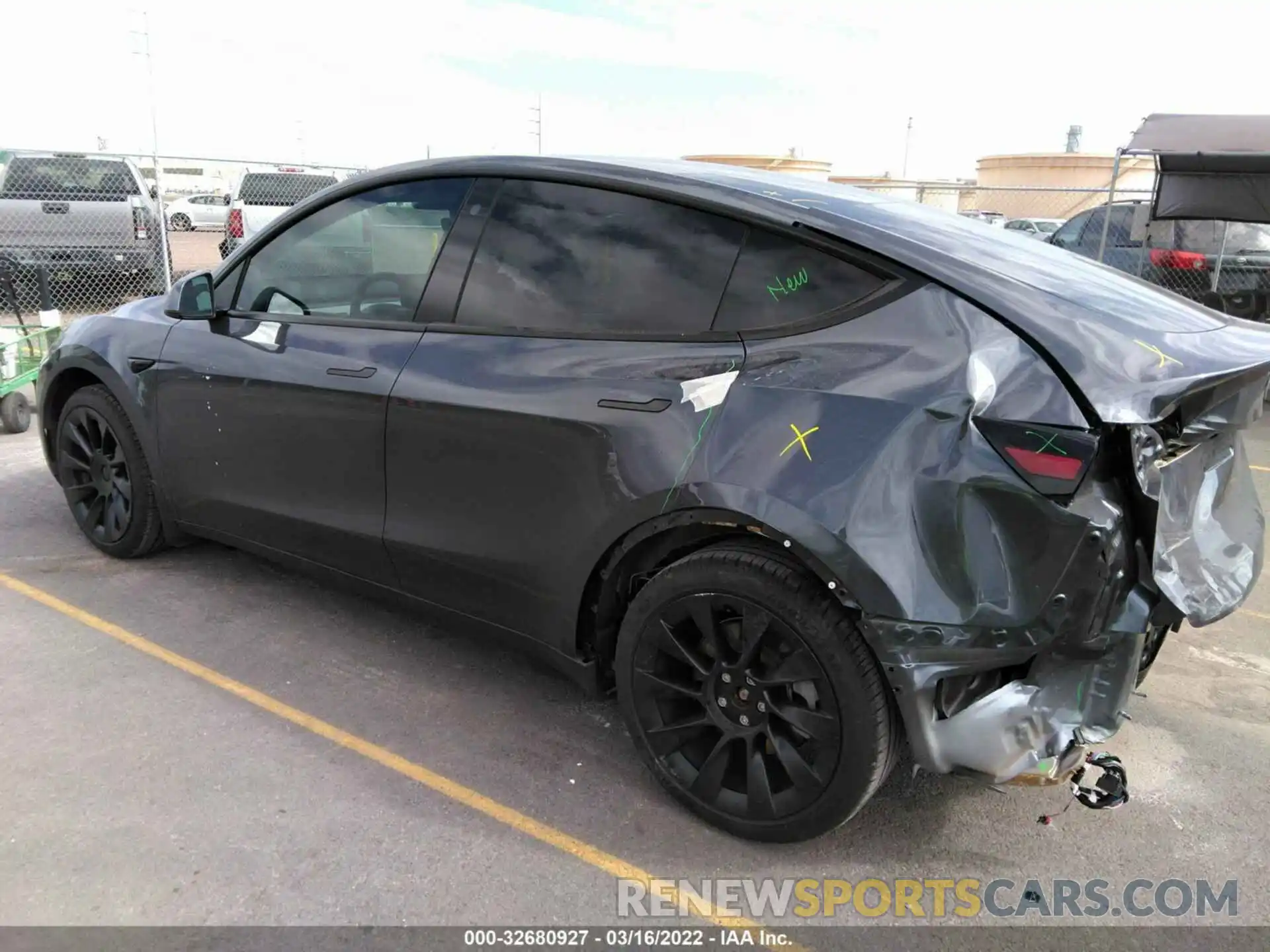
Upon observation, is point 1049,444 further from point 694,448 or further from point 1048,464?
point 694,448

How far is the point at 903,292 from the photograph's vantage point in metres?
2.34

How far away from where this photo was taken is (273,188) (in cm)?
1400

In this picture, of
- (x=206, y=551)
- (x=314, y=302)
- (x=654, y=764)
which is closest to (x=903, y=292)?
(x=654, y=764)

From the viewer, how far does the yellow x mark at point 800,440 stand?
230 cm

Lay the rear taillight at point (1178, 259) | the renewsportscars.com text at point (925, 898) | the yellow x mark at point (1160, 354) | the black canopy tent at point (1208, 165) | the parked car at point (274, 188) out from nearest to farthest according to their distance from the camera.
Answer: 1. the yellow x mark at point (1160, 354)
2. the renewsportscars.com text at point (925, 898)
3. the black canopy tent at point (1208, 165)
4. the rear taillight at point (1178, 259)
5. the parked car at point (274, 188)

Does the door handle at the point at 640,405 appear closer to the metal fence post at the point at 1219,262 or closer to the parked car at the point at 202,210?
the metal fence post at the point at 1219,262

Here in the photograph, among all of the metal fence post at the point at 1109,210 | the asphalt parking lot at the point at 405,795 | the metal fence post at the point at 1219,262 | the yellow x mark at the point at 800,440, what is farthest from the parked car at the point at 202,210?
the yellow x mark at the point at 800,440

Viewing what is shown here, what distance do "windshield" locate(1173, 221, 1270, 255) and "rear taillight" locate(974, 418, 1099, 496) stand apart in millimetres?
9127

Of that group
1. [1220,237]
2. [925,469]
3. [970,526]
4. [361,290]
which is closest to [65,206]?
[361,290]

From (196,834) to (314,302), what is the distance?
1.89 meters

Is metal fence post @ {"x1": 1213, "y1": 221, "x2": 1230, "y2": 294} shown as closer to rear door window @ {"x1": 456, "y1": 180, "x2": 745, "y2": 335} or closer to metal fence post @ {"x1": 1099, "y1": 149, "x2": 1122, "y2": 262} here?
metal fence post @ {"x1": 1099, "y1": 149, "x2": 1122, "y2": 262}

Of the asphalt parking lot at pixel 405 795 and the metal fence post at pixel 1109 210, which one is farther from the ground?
the metal fence post at pixel 1109 210

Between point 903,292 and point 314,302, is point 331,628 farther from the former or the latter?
point 903,292

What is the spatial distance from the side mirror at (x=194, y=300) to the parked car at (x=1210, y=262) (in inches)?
331
